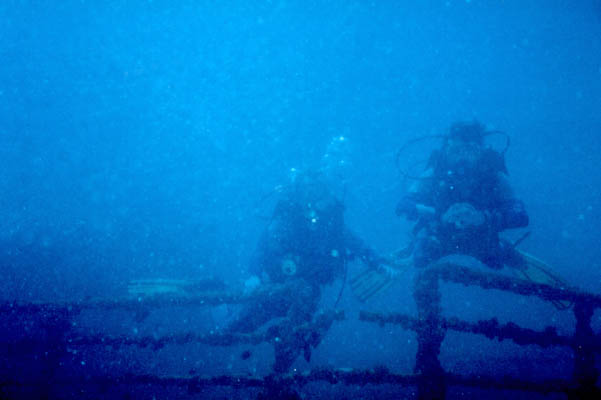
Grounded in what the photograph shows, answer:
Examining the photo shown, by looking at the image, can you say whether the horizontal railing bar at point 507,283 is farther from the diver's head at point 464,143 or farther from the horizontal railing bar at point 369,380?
the diver's head at point 464,143

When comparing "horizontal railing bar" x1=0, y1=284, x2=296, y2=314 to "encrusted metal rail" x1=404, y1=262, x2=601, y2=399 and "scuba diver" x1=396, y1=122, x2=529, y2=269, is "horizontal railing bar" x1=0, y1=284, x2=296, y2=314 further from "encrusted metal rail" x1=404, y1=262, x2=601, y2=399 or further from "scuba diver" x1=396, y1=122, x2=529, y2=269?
"scuba diver" x1=396, y1=122, x2=529, y2=269

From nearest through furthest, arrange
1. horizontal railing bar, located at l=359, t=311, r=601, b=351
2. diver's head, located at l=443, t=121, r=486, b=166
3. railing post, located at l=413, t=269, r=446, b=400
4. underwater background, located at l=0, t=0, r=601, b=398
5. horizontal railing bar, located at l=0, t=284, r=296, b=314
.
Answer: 1. railing post, located at l=413, t=269, r=446, b=400
2. horizontal railing bar, located at l=359, t=311, r=601, b=351
3. horizontal railing bar, located at l=0, t=284, r=296, b=314
4. diver's head, located at l=443, t=121, r=486, b=166
5. underwater background, located at l=0, t=0, r=601, b=398

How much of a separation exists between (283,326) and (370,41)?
51555mm

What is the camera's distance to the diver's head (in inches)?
252

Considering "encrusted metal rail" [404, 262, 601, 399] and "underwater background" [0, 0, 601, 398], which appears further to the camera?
"underwater background" [0, 0, 601, 398]

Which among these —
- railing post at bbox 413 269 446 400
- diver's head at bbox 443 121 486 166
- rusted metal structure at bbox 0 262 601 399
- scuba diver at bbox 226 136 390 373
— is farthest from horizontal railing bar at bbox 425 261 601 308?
diver's head at bbox 443 121 486 166

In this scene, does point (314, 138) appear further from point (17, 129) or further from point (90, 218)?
point (17, 129)

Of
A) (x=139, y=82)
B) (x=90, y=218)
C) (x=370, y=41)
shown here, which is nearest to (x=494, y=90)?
(x=370, y=41)

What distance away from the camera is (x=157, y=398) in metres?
6.25

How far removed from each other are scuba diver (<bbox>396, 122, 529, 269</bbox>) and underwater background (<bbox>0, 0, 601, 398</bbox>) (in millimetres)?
1640

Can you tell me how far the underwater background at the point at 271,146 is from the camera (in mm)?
10602

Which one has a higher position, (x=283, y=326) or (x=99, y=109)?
(x=99, y=109)

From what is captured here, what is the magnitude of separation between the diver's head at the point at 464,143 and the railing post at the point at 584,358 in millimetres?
3441

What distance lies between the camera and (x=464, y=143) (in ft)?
21.9
